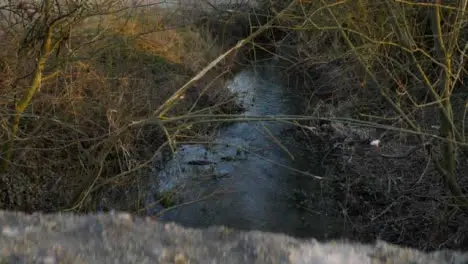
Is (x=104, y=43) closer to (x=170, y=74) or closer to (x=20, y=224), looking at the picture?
(x=170, y=74)

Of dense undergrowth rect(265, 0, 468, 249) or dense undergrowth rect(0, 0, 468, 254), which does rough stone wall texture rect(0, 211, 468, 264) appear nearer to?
dense undergrowth rect(265, 0, 468, 249)

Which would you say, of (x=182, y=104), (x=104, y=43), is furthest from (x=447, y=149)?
(x=182, y=104)

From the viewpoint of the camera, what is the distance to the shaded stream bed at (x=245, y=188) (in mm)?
7227

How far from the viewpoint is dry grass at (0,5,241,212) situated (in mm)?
6438

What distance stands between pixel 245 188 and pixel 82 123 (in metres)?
2.81

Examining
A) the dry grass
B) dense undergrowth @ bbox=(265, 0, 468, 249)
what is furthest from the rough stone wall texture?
the dry grass

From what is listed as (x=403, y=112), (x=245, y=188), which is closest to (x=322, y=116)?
(x=403, y=112)

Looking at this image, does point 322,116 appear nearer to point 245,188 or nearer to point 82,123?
point 245,188

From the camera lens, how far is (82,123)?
7.15 metres

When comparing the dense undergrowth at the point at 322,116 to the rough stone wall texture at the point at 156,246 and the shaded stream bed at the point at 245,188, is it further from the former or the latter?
the rough stone wall texture at the point at 156,246

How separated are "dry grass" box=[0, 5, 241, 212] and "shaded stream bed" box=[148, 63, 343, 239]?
0.67 metres

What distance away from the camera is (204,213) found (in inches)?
292

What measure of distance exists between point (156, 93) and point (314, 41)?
3.09 m

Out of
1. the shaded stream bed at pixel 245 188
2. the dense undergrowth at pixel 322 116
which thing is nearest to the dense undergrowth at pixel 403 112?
the dense undergrowth at pixel 322 116
